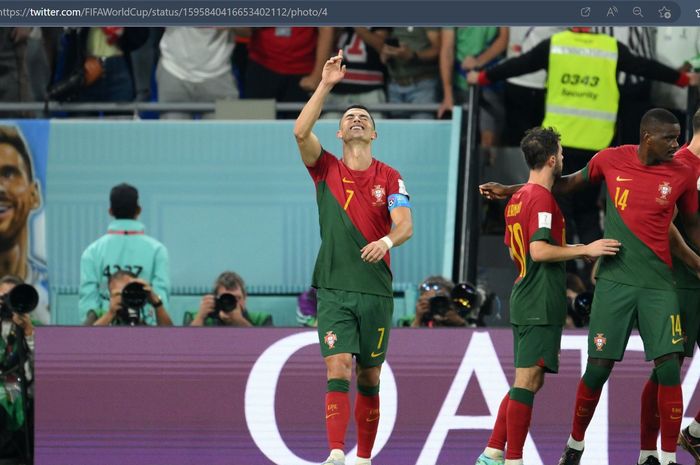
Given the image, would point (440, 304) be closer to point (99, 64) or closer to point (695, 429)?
point (695, 429)

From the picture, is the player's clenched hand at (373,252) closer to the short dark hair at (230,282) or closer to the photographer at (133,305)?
the photographer at (133,305)

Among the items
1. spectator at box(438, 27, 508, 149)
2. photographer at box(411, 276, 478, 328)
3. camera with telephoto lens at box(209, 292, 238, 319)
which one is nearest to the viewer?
photographer at box(411, 276, 478, 328)

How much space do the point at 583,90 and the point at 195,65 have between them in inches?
145

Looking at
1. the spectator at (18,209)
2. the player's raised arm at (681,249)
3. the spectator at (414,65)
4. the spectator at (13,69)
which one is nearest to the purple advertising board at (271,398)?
the player's raised arm at (681,249)

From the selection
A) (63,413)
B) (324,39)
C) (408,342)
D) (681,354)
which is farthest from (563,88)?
(63,413)

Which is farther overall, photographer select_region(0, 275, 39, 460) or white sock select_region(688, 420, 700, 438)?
photographer select_region(0, 275, 39, 460)

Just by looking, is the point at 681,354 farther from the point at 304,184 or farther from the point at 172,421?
the point at 304,184

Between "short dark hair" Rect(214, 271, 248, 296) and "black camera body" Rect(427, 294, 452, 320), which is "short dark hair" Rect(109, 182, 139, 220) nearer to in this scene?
"short dark hair" Rect(214, 271, 248, 296)

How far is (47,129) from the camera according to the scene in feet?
47.2

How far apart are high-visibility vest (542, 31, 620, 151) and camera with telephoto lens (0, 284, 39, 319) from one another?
15.5 feet

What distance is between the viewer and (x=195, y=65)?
47.8 feet

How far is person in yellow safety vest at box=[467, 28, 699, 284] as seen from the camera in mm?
13148

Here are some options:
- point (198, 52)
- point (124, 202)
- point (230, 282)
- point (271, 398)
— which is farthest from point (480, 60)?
point (271, 398)

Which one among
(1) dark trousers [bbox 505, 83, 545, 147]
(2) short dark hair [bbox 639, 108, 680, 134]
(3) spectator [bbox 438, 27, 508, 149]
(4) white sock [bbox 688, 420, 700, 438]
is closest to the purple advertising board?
(4) white sock [bbox 688, 420, 700, 438]
